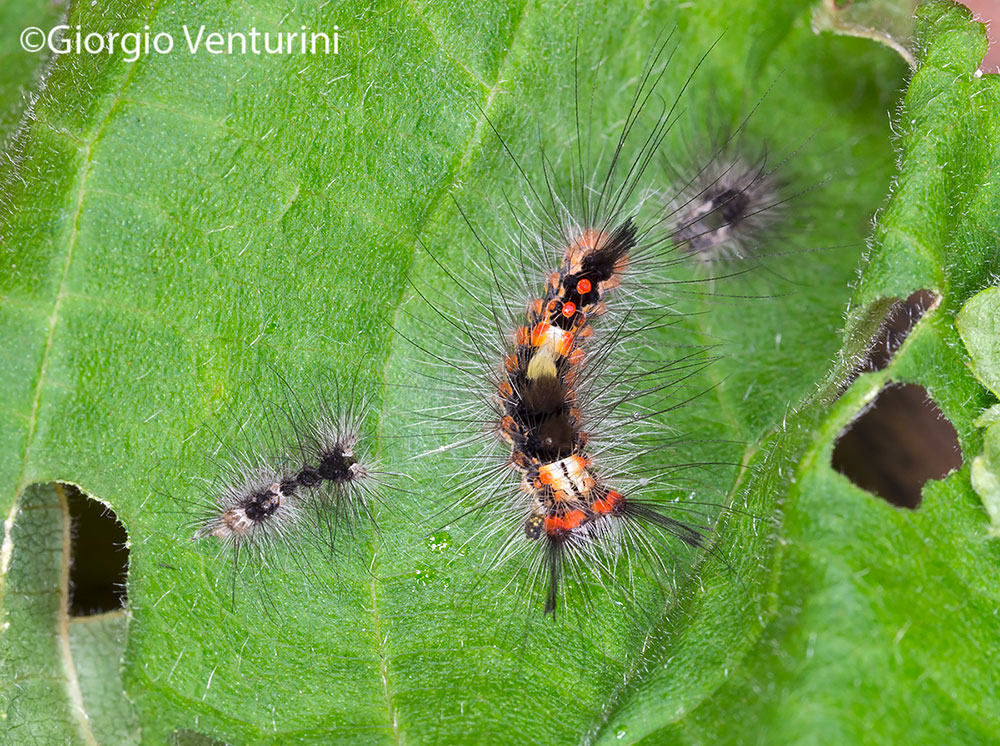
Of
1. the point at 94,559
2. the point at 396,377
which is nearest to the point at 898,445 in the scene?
the point at 396,377

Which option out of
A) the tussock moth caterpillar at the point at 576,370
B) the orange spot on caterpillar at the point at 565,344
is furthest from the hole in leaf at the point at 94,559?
the orange spot on caterpillar at the point at 565,344

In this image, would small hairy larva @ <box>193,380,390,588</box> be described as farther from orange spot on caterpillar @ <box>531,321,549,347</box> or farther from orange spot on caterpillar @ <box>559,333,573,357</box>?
orange spot on caterpillar @ <box>559,333,573,357</box>

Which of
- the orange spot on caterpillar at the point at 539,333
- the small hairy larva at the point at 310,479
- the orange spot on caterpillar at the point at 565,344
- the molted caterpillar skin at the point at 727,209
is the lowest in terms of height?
the small hairy larva at the point at 310,479

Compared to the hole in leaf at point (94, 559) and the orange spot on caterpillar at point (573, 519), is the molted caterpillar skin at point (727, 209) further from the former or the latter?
the hole in leaf at point (94, 559)

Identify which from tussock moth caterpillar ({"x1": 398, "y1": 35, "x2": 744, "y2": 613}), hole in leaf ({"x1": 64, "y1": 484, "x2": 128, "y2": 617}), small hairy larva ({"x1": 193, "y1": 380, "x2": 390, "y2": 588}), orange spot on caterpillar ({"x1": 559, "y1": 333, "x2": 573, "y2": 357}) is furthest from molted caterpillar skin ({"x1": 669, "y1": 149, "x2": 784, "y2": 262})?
hole in leaf ({"x1": 64, "y1": 484, "x2": 128, "y2": 617})

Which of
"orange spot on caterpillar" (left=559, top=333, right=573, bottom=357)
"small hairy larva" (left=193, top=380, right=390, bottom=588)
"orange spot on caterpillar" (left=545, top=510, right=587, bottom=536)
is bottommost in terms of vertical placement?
"orange spot on caterpillar" (left=545, top=510, right=587, bottom=536)

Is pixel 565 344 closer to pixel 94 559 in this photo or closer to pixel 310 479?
pixel 310 479
